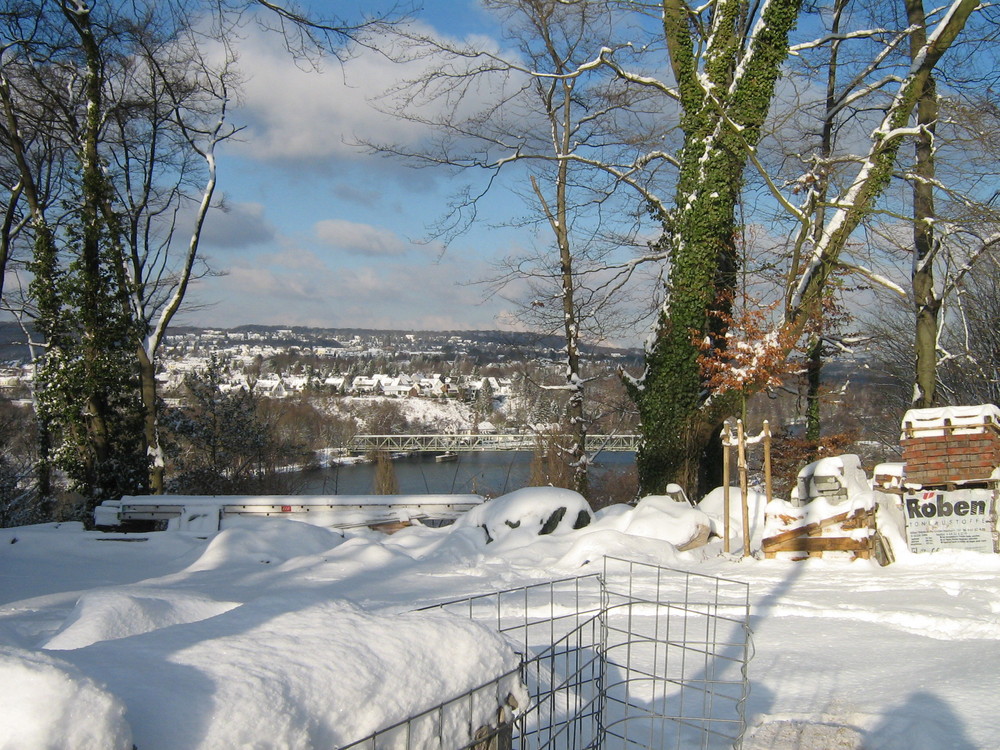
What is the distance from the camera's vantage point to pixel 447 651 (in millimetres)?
2260

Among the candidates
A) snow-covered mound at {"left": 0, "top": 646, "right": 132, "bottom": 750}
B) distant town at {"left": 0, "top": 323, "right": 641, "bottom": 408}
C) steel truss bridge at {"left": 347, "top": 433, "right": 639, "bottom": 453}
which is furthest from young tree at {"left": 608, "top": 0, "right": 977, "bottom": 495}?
snow-covered mound at {"left": 0, "top": 646, "right": 132, "bottom": 750}

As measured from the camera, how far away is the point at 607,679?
14.7 ft

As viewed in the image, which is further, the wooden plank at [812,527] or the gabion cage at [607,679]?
the wooden plank at [812,527]

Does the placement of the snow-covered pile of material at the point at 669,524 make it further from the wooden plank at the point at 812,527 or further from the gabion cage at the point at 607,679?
the gabion cage at the point at 607,679

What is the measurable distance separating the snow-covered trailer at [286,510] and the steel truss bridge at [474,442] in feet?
29.3

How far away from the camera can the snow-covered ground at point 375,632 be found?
5.55 feet

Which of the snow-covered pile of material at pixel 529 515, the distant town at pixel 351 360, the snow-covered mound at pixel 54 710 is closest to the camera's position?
the snow-covered mound at pixel 54 710

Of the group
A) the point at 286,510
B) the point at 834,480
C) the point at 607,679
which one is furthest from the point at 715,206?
the point at 607,679

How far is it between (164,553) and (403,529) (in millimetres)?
2890

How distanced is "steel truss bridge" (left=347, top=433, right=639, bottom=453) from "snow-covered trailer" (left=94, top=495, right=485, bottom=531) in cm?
894

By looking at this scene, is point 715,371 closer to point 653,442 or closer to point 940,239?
point 653,442

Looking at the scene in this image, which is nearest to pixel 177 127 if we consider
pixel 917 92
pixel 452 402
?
pixel 917 92

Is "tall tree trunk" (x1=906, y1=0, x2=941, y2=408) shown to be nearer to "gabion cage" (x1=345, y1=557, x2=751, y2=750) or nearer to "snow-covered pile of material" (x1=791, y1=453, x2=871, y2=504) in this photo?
"snow-covered pile of material" (x1=791, y1=453, x2=871, y2=504)

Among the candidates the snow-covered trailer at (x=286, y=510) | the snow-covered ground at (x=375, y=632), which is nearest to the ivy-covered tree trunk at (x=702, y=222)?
the snow-covered ground at (x=375, y=632)
